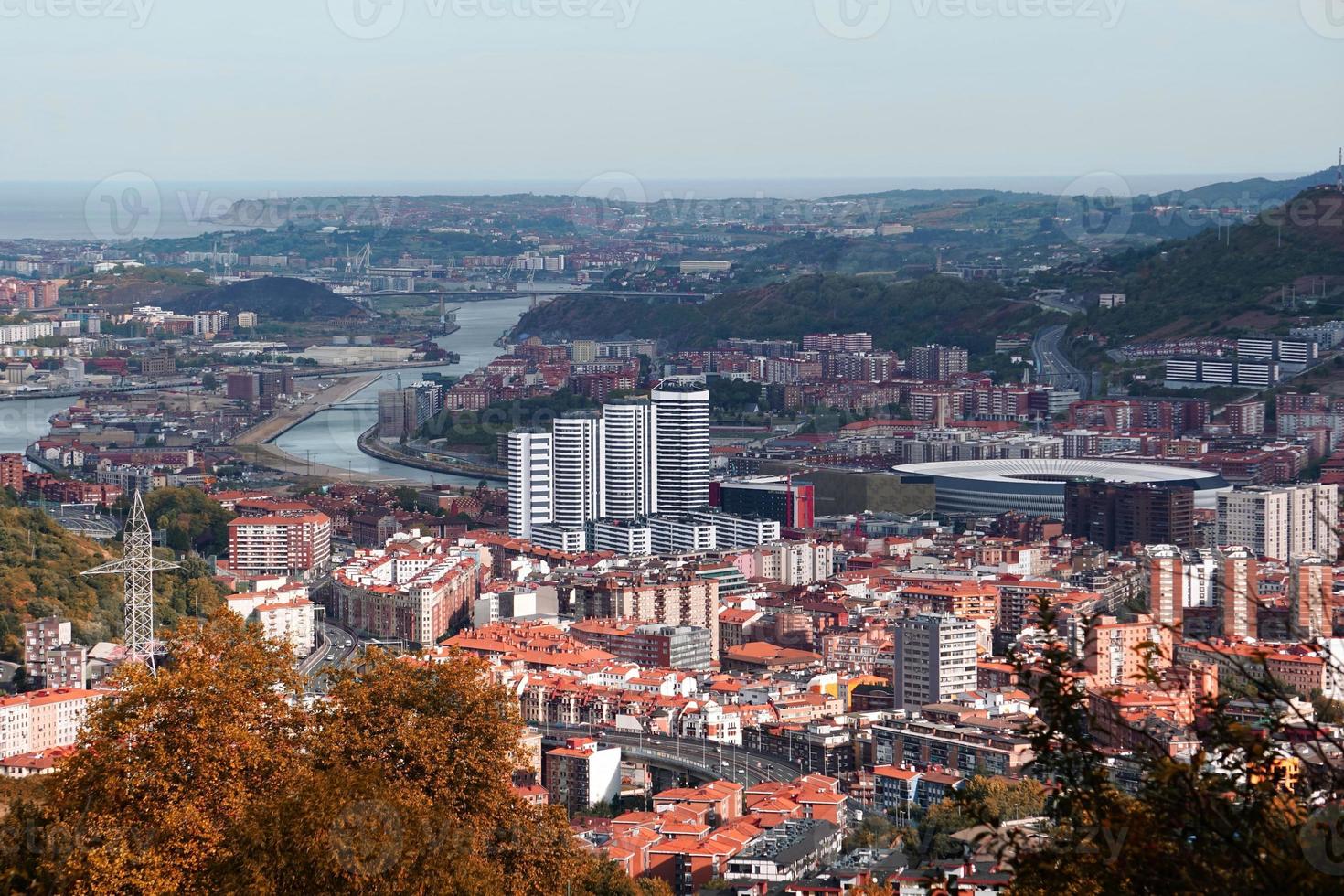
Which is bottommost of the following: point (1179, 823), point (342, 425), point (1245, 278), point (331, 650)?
point (342, 425)

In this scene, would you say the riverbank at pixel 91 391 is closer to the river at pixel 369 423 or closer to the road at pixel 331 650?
the river at pixel 369 423

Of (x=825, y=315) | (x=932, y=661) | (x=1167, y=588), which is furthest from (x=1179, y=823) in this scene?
(x=825, y=315)

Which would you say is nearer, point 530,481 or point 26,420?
point 530,481

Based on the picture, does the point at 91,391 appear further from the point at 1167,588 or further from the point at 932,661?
the point at 932,661

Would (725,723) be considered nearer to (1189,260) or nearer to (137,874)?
(137,874)

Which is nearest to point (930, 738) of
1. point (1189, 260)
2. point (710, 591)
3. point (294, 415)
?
point (710, 591)

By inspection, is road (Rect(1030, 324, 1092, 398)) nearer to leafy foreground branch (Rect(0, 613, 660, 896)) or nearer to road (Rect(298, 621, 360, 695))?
road (Rect(298, 621, 360, 695))

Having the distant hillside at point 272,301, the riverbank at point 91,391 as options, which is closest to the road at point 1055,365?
the riverbank at point 91,391
